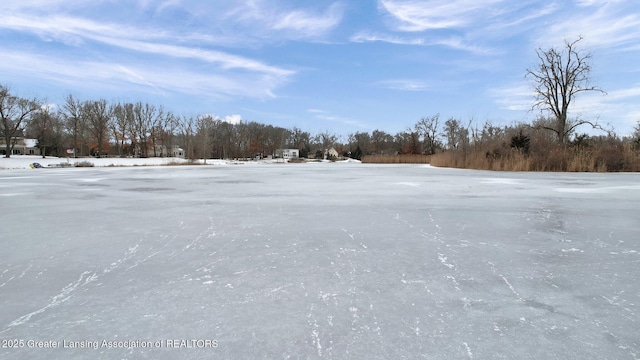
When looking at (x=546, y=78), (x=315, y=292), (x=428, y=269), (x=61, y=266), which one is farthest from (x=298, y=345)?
(x=546, y=78)

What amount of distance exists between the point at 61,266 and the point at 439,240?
3.15 meters

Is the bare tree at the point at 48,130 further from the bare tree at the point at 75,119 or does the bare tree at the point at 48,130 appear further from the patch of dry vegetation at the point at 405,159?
the patch of dry vegetation at the point at 405,159

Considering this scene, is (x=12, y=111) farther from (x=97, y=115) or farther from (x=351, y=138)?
(x=351, y=138)

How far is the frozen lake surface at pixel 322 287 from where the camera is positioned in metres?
1.61

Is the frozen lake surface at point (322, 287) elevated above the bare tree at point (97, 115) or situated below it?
below

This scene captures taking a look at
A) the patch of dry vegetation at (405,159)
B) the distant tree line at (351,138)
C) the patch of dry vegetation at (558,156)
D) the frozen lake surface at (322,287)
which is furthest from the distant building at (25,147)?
the frozen lake surface at (322,287)

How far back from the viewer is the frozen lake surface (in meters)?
1.61

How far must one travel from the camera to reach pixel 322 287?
2.25 meters

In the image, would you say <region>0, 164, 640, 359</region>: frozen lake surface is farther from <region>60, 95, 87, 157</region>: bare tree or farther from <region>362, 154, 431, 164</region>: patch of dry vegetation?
<region>60, 95, 87, 157</region>: bare tree

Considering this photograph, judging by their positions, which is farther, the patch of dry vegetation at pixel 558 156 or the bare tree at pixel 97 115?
the bare tree at pixel 97 115

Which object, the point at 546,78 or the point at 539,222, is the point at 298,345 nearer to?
the point at 539,222

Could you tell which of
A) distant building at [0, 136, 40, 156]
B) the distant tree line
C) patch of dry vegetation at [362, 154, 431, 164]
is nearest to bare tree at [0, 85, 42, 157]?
the distant tree line

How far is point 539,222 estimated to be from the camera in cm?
430

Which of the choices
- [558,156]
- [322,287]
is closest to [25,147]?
[558,156]
